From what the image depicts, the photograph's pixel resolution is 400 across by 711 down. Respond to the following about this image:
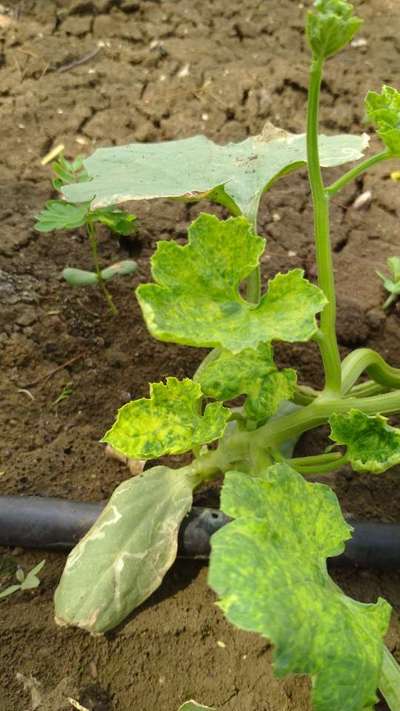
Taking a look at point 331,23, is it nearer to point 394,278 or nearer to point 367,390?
point 367,390

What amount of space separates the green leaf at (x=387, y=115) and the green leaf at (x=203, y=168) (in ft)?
0.94

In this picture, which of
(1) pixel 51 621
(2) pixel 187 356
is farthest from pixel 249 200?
(1) pixel 51 621

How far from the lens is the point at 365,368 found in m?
1.65

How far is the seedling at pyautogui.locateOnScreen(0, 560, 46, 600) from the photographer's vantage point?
159cm

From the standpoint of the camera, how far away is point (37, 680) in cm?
149

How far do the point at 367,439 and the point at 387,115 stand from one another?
1.79 ft

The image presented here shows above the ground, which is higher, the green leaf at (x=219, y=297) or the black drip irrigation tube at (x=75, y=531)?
the green leaf at (x=219, y=297)

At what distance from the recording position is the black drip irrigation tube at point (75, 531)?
5.42 feet

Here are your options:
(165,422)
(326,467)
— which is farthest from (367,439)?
(165,422)

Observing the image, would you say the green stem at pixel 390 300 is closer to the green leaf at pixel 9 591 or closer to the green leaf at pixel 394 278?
the green leaf at pixel 394 278

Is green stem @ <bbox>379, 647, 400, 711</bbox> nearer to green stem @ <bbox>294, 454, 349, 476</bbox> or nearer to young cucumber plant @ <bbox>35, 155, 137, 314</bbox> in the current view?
green stem @ <bbox>294, 454, 349, 476</bbox>

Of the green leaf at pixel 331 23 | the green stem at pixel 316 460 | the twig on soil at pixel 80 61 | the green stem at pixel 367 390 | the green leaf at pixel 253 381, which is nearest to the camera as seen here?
the green leaf at pixel 331 23

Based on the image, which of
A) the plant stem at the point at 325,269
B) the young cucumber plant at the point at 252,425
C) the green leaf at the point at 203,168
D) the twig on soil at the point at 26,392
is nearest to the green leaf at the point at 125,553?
the young cucumber plant at the point at 252,425

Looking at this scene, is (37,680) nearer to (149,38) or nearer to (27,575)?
(27,575)
